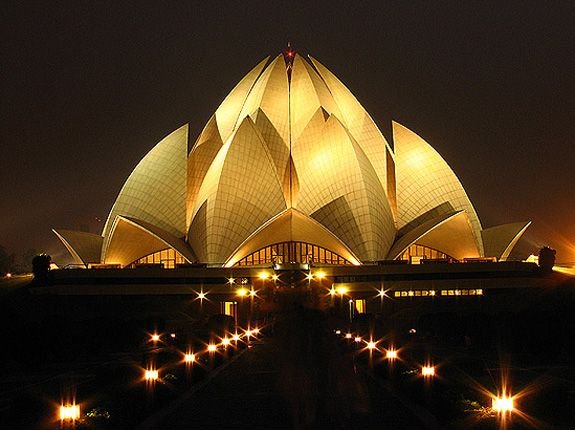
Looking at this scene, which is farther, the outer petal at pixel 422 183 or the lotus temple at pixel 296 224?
the outer petal at pixel 422 183

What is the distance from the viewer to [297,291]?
42.9 metres

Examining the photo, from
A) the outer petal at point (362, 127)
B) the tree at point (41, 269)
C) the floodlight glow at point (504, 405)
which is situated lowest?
the floodlight glow at point (504, 405)

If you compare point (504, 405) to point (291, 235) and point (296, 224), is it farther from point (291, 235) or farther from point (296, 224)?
point (291, 235)

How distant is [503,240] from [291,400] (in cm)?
3999

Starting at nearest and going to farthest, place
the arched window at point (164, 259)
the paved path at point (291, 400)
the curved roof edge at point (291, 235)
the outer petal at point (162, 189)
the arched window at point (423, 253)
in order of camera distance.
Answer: the paved path at point (291, 400)
the curved roof edge at point (291, 235)
the outer petal at point (162, 189)
the arched window at point (164, 259)
the arched window at point (423, 253)

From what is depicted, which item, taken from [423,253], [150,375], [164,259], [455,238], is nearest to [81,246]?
[164,259]

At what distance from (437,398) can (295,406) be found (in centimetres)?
208

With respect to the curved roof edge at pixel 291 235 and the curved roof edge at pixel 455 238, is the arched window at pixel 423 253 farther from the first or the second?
the curved roof edge at pixel 291 235

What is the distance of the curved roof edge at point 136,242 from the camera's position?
143 feet

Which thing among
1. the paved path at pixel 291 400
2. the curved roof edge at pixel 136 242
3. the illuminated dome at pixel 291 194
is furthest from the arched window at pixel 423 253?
the paved path at pixel 291 400

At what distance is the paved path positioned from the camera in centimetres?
938

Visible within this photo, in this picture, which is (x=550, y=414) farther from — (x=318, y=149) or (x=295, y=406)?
(x=318, y=149)

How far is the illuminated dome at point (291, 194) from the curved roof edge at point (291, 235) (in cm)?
10

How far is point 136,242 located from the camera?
150 ft
